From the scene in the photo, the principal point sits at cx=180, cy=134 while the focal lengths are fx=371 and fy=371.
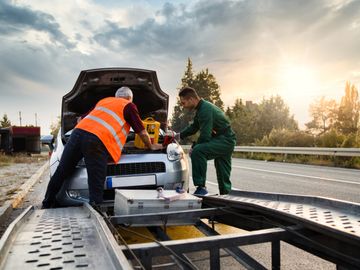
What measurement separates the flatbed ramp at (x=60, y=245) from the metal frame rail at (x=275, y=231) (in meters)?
0.19

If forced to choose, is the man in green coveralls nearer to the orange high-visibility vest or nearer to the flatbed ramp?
the orange high-visibility vest

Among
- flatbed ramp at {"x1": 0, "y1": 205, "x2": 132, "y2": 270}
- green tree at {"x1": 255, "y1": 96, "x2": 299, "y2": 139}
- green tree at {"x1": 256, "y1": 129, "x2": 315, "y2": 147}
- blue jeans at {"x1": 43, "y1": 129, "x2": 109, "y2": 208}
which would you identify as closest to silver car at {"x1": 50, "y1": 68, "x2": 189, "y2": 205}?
blue jeans at {"x1": 43, "y1": 129, "x2": 109, "y2": 208}

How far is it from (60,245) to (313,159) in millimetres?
17263

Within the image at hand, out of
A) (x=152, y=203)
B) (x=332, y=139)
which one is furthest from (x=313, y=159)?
(x=152, y=203)

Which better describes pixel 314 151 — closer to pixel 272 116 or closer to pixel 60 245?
pixel 60 245

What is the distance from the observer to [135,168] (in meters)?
4.54

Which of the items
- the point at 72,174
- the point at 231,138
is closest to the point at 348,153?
the point at 231,138

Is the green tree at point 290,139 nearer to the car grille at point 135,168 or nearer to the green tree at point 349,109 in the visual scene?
the car grille at point 135,168

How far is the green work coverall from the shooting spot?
17.1ft

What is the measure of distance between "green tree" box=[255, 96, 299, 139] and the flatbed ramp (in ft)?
202

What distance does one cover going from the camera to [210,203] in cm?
380

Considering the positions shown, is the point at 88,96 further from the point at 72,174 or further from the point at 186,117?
the point at 186,117

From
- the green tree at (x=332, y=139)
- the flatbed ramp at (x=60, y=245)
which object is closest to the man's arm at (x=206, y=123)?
the flatbed ramp at (x=60, y=245)

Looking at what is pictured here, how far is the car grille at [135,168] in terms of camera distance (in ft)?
14.7
